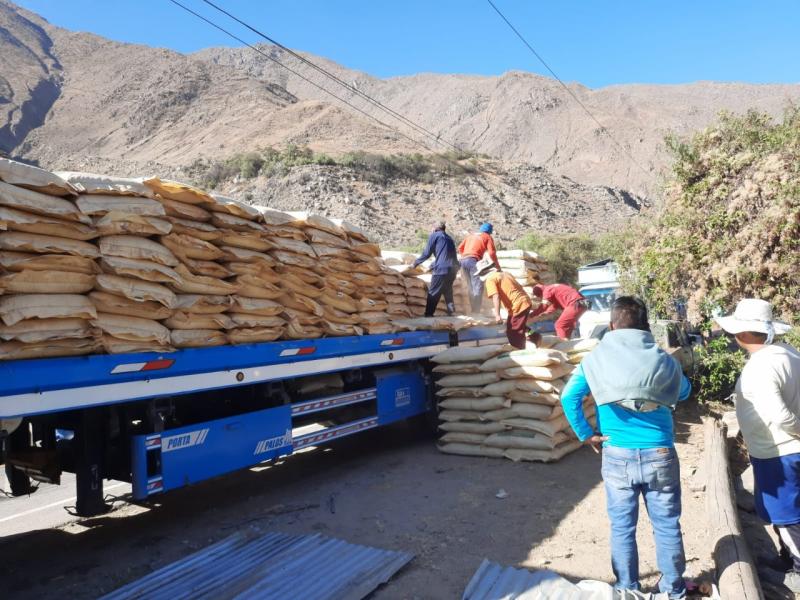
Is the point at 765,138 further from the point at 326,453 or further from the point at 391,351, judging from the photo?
the point at 326,453

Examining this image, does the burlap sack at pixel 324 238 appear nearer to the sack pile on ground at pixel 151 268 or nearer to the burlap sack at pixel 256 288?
the sack pile on ground at pixel 151 268

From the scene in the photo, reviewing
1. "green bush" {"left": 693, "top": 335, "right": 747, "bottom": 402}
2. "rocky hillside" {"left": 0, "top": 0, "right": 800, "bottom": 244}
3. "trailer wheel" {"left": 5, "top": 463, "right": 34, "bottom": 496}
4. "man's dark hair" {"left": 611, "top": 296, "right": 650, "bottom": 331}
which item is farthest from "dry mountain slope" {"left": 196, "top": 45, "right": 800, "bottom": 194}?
"trailer wheel" {"left": 5, "top": 463, "right": 34, "bottom": 496}

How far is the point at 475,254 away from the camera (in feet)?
29.6

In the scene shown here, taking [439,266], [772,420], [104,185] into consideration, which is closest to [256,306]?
[104,185]

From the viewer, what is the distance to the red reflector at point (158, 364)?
410 cm

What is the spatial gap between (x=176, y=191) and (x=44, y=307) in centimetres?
137

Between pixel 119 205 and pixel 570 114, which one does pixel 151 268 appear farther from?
pixel 570 114

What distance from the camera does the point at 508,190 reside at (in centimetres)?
4169

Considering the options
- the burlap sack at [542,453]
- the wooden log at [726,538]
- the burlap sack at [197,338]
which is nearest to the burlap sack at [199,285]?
the burlap sack at [197,338]

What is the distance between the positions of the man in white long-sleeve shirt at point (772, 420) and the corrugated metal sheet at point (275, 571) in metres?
2.25

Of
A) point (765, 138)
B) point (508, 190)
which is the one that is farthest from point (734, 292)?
point (508, 190)

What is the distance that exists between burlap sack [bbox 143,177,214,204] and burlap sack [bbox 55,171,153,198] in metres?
0.13

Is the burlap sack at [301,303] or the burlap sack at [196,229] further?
the burlap sack at [301,303]

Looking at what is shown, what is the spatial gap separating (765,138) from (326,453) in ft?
20.5
